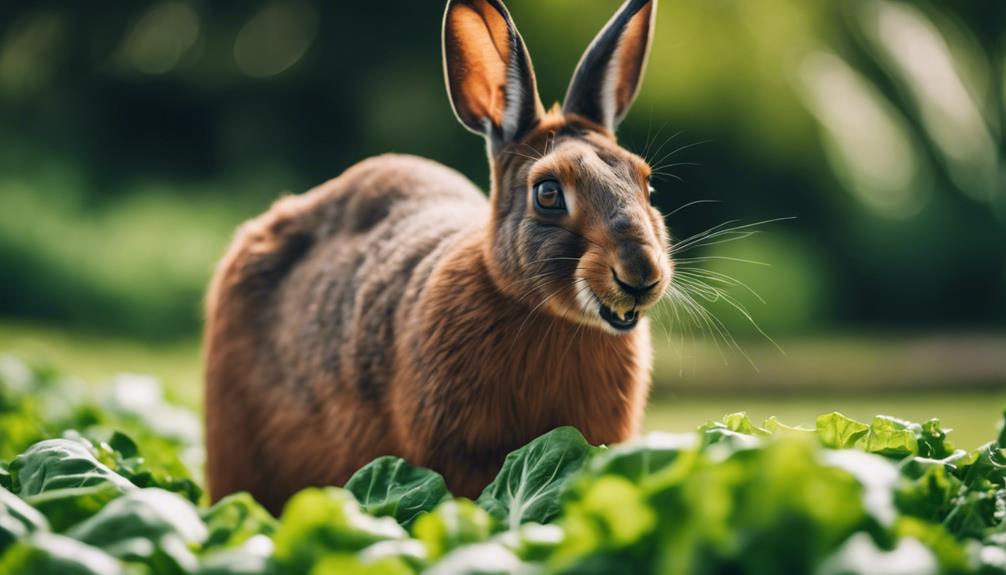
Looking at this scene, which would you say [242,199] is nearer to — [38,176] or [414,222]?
[38,176]

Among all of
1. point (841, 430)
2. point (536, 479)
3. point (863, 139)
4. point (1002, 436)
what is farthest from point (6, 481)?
point (863, 139)

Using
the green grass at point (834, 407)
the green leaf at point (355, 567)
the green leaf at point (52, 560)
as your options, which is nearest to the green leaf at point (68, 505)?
the green leaf at point (52, 560)

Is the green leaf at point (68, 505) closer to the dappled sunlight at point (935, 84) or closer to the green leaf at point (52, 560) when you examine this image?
the green leaf at point (52, 560)

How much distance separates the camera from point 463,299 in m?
3.03

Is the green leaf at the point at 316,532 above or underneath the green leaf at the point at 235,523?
above

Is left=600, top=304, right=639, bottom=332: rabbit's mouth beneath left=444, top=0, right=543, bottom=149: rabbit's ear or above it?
beneath

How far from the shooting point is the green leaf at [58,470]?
221 centimetres

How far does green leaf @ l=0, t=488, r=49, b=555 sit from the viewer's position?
1738mm

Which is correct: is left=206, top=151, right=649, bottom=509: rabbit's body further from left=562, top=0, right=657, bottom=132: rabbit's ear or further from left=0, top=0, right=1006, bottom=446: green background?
left=0, top=0, right=1006, bottom=446: green background

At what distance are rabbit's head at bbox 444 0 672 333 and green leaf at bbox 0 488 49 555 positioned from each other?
4.36ft

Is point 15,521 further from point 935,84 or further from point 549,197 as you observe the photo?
point 935,84

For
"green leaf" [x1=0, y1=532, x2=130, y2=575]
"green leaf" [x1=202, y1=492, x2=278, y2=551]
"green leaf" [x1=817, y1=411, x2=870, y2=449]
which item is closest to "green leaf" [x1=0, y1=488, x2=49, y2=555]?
"green leaf" [x1=0, y1=532, x2=130, y2=575]

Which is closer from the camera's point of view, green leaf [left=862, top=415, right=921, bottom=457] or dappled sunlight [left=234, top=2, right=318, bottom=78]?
green leaf [left=862, top=415, right=921, bottom=457]

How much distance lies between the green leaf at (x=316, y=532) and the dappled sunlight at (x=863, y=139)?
5711 mm
